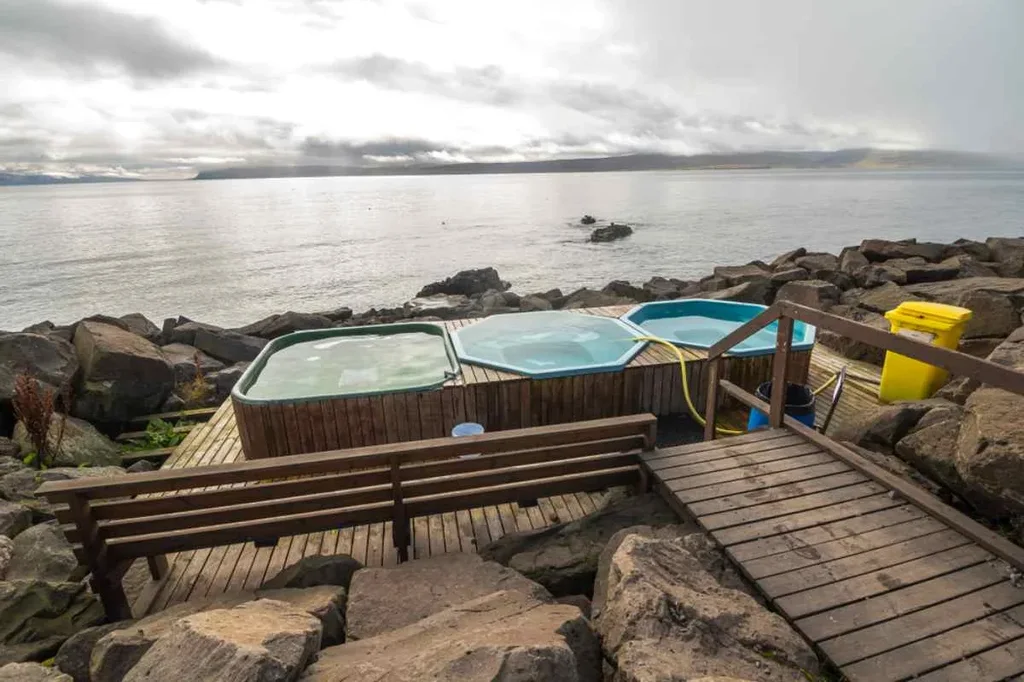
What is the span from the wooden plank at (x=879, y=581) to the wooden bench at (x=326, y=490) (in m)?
1.48

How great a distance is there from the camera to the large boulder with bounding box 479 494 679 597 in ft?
11.4

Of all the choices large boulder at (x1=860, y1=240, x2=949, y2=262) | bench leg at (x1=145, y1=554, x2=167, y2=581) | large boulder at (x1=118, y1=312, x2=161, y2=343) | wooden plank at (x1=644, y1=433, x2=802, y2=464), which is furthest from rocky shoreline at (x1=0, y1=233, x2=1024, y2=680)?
large boulder at (x1=860, y1=240, x2=949, y2=262)

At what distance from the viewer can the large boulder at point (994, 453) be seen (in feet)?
9.56

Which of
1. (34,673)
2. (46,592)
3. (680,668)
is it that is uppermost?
(680,668)

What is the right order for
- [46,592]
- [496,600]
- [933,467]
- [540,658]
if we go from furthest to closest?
1. [933,467]
2. [46,592]
3. [496,600]
4. [540,658]

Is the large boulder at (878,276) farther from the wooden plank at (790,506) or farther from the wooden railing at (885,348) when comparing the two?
the wooden plank at (790,506)

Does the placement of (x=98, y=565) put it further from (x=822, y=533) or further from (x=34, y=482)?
(x=822, y=533)

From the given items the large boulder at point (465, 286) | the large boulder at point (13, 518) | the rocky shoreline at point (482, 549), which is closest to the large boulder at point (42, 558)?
the rocky shoreline at point (482, 549)

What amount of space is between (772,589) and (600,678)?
1.02 m

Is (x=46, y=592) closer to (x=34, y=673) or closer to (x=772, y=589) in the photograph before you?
(x=34, y=673)

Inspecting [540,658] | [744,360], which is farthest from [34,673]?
[744,360]

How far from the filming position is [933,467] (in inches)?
147

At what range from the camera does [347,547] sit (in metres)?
4.22

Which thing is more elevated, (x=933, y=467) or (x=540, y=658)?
(x=540, y=658)
